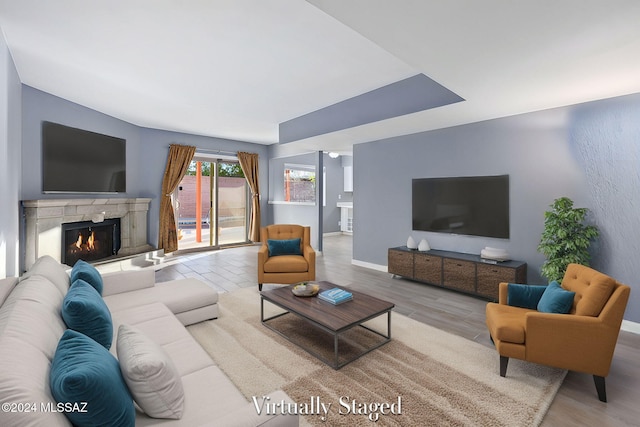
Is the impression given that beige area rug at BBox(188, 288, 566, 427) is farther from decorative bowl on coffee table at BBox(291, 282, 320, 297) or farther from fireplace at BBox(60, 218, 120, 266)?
fireplace at BBox(60, 218, 120, 266)

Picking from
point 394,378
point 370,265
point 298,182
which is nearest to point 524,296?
point 394,378

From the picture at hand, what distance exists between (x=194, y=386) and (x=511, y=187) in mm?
4068

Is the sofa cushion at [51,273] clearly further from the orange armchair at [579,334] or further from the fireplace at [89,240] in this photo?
the orange armchair at [579,334]

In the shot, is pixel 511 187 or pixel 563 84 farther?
pixel 511 187

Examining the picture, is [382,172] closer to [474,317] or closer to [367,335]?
[474,317]

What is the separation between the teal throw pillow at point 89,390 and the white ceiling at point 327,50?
189 cm

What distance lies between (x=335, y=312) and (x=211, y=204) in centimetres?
574

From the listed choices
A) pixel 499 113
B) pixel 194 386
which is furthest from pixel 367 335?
pixel 499 113

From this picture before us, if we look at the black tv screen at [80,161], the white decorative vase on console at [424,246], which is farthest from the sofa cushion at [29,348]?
the white decorative vase on console at [424,246]

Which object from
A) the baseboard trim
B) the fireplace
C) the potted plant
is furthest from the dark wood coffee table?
the fireplace

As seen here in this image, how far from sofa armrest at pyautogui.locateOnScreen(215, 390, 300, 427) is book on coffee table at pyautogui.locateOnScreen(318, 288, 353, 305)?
1.56 m

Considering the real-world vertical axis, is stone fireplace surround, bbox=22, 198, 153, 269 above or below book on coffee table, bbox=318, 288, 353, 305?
above

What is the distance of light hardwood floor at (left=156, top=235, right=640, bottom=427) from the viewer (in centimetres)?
190

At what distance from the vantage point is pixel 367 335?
9.31ft
